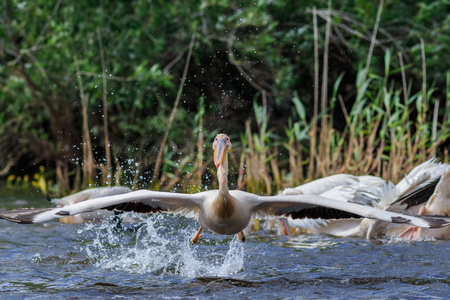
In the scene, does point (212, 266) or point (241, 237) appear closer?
point (212, 266)

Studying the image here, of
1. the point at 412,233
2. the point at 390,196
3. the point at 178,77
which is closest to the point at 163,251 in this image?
the point at 390,196

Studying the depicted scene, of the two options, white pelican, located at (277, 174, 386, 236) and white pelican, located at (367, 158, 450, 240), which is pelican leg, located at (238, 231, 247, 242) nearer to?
white pelican, located at (277, 174, 386, 236)

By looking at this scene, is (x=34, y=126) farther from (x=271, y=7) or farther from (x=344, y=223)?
(x=344, y=223)

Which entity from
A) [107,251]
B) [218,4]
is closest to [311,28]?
[218,4]

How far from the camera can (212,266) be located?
13.9 ft

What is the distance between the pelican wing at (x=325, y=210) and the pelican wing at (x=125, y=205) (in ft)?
1.62

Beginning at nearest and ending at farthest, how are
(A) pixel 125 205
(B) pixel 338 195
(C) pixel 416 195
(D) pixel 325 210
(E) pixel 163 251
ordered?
(D) pixel 325 210, (A) pixel 125 205, (E) pixel 163 251, (C) pixel 416 195, (B) pixel 338 195

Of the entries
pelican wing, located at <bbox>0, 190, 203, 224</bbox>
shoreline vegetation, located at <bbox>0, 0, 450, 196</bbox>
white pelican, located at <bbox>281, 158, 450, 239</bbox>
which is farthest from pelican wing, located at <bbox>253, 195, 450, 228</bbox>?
shoreline vegetation, located at <bbox>0, 0, 450, 196</bbox>

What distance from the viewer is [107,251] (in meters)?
4.79

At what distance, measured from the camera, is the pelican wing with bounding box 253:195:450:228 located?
3.60 m

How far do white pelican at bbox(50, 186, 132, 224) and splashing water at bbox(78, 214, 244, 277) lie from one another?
0.23m

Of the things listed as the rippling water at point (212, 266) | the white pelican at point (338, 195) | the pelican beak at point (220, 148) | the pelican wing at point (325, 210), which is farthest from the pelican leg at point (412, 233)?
the pelican beak at point (220, 148)

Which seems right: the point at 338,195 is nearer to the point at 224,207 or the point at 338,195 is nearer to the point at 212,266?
the point at 212,266

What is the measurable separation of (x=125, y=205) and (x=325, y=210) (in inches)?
53.2
